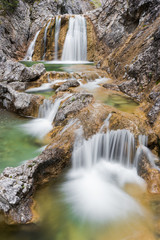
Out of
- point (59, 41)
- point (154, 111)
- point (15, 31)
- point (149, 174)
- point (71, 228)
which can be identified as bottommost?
point (71, 228)

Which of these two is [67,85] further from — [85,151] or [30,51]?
[30,51]

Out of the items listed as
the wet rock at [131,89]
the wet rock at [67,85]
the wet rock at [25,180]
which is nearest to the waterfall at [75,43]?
the wet rock at [67,85]

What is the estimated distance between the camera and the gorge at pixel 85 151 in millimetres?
3305

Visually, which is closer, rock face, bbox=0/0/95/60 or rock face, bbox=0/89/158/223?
rock face, bbox=0/89/158/223

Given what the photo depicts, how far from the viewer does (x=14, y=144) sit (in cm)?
612

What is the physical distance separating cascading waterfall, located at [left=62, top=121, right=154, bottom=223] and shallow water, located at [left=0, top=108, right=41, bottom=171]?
1653mm

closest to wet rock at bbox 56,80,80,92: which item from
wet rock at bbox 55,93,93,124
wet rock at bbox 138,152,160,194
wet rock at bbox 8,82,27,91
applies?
wet rock at bbox 55,93,93,124

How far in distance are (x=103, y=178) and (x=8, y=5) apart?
913 inches

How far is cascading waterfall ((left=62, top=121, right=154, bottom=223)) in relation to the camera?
3.65 metres

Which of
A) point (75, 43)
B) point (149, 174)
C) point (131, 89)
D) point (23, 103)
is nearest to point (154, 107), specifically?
point (149, 174)

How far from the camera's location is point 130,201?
3.83 metres

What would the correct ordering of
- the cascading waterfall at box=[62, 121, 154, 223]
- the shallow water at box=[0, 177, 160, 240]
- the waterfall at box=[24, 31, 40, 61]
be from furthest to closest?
1. the waterfall at box=[24, 31, 40, 61]
2. the cascading waterfall at box=[62, 121, 154, 223]
3. the shallow water at box=[0, 177, 160, 240]

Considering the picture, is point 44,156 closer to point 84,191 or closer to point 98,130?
point 84,191

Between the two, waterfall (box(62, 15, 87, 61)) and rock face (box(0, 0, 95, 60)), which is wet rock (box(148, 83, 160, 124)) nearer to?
waterfall (box(62, 15, 87, 61))
